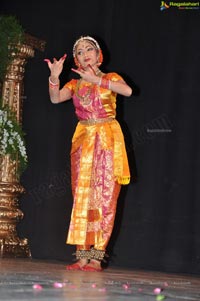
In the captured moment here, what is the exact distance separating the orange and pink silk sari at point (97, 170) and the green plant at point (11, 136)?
45.2 inches

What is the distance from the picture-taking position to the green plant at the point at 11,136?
501 cm

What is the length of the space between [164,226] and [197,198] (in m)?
0.33

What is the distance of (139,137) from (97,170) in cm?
92

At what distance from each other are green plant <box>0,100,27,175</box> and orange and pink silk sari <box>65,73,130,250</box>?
115 cm

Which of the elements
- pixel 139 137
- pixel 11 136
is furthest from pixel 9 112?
pixel 139 137

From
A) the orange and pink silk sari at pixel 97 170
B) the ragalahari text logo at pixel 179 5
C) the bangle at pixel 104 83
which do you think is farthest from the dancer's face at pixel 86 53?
the ragalahari text logo at pixel 179 5

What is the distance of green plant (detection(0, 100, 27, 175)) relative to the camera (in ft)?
16.4

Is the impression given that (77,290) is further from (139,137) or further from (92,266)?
(139,137)

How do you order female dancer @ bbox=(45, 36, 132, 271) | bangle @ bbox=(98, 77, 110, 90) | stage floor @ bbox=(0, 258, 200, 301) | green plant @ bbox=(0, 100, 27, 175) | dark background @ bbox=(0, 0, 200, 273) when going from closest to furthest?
stage floor @ bbox=(0, 258, 200, 301), bangle @ bbox=(98, 77, 110, 90), female dancer @ bbox=(45, 36, 132, 271), dark background @ bbox=(0, 0, 200, 273), green plant @ bbox=(0, 100, 27, 175)

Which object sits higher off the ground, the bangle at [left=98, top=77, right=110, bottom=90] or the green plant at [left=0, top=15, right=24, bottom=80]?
the green plant at [left=0, top=15, right=24, bottom=80]

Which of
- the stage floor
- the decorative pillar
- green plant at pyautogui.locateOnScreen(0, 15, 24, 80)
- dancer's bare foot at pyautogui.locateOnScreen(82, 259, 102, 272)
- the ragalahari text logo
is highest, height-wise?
the ragalahari text logo

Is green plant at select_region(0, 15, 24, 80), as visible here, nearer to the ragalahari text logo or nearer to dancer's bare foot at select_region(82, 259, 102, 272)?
the ragalahari text logo

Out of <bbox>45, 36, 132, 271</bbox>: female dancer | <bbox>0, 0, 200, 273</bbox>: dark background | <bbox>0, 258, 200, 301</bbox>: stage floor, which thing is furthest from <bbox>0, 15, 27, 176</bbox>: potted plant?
<bbox>0, 258, 200, 301</bbox>: stage floor

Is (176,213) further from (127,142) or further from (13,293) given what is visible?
(13,293)
